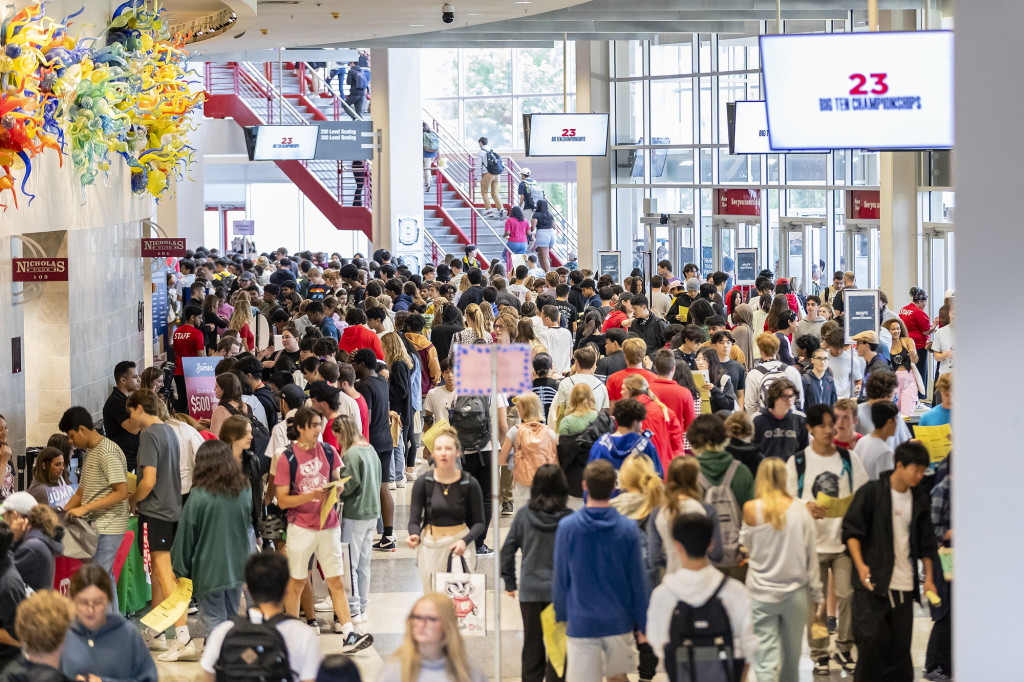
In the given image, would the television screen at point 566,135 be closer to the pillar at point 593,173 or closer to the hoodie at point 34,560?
the pillar at point 593,173

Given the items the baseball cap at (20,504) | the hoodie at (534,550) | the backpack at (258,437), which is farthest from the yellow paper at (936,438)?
the baseball cap at (20,504)

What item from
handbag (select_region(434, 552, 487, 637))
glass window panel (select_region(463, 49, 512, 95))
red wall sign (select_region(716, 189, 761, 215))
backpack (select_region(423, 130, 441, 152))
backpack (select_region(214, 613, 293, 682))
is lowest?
handbag (select_region(434, 552, 487, 637))

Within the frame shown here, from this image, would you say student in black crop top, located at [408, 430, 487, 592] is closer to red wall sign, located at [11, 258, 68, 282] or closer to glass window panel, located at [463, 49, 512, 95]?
red wall sign, located at [11, 258, 68, 282]

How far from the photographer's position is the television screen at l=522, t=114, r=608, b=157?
2431cm

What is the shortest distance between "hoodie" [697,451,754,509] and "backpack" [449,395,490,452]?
2747 mm

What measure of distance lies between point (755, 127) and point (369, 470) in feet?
30.9

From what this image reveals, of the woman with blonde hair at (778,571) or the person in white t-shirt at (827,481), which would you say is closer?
the woman with blonde hair at (778,571)

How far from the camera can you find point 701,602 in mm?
5379

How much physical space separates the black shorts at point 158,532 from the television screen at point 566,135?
16720 millimetres

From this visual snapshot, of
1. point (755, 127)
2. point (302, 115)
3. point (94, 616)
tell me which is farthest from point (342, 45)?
point (94, 616)

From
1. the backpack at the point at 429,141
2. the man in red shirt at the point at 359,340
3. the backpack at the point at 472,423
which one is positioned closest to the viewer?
the backpack at the point at 472,423

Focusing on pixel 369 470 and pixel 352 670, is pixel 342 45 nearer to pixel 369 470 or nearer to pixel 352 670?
pixel 369 470

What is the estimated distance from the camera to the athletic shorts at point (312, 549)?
310 inches

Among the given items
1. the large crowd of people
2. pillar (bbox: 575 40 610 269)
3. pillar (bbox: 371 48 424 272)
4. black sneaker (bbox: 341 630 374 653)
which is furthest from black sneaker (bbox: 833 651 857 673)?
pillar (bbox: 575 40 610 269)
